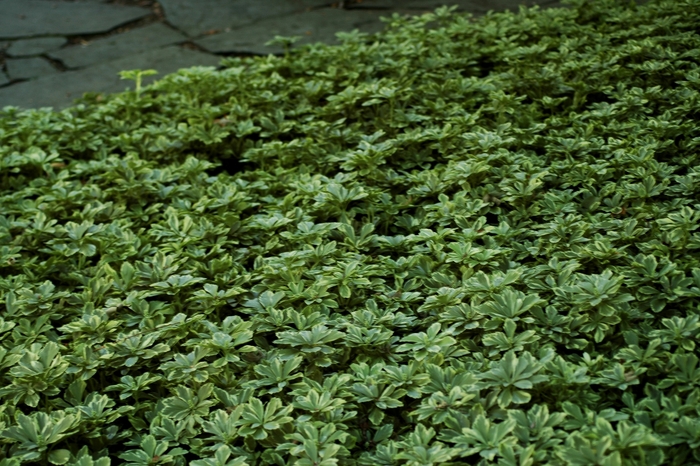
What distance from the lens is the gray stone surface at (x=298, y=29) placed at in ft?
13.8

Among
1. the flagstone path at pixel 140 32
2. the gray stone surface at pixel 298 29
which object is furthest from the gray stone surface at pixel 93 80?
the gray stone surface at pixel 298 29

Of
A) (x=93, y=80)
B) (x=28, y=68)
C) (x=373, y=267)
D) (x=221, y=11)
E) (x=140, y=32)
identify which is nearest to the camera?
(x=373, y=267)

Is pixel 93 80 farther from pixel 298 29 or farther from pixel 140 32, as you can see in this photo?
pixel 298 29

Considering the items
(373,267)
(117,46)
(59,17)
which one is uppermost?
(59,17)

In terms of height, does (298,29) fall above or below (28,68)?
above

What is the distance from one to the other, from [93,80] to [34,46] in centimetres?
73

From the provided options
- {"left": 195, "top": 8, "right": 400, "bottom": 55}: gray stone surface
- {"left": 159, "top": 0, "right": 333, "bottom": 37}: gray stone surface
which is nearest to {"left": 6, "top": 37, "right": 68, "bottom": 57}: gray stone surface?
{"left": 159, "top": 0, "right": 333, "bottom": 37}: gray stone surface

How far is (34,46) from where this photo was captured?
4.39m

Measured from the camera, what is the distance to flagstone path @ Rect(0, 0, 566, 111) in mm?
4011

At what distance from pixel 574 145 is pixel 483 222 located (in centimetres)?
53

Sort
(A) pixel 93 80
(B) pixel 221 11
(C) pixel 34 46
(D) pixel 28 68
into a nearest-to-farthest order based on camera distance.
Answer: (A) pixel 93 80 < (D) pixel 28 68 < (C) pixel 34 46 < (B) pixel 221 11

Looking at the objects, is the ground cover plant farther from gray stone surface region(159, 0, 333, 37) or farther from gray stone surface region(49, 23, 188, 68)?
gray stone surface region(159, 0, 333, 37)

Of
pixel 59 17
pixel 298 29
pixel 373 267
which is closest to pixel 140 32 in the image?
pixel 59 17

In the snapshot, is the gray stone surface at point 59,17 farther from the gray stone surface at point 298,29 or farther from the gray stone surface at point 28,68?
the gray stone surface at point 298,29
